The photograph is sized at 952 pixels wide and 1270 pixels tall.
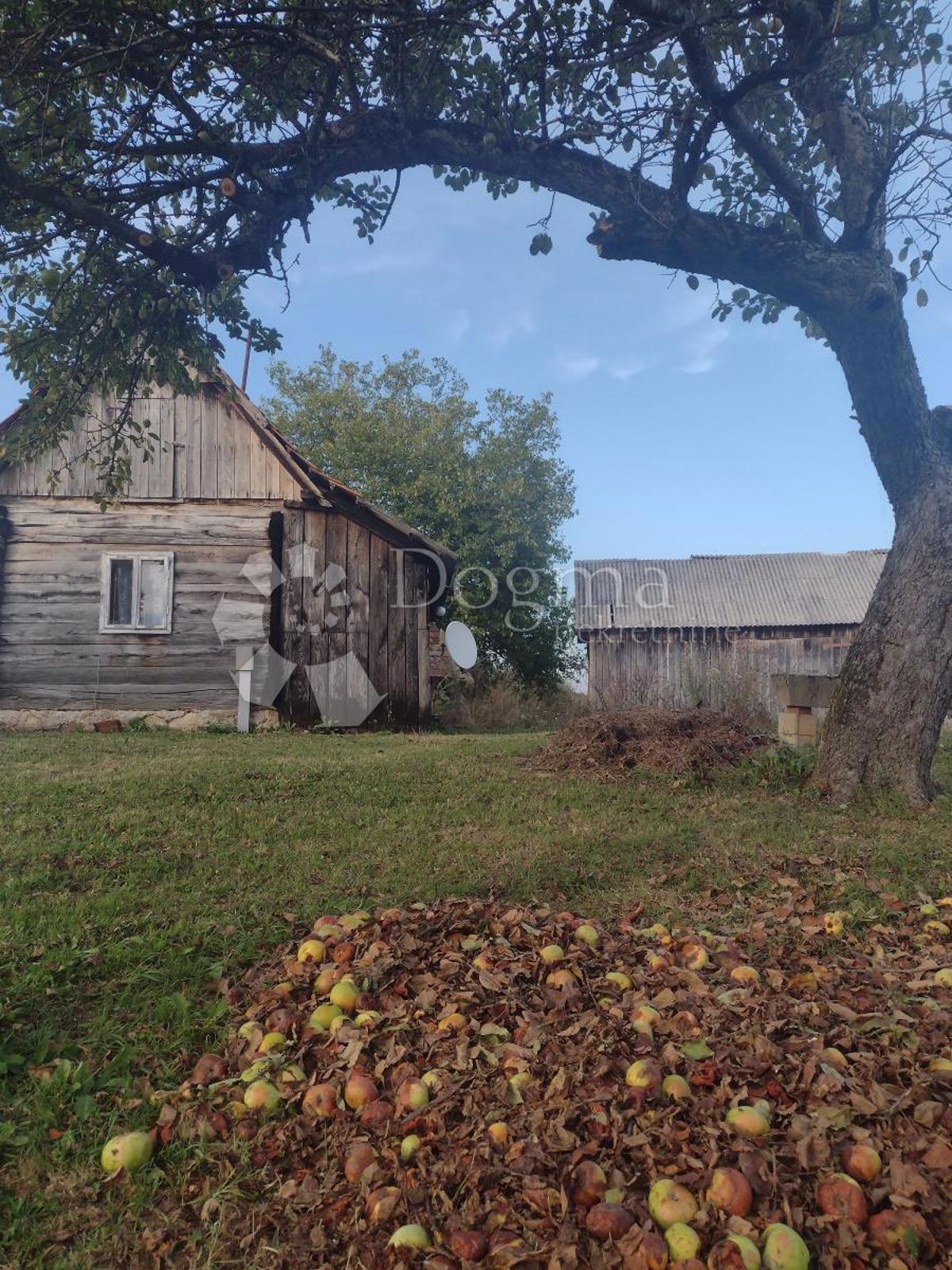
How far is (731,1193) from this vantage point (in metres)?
2.05

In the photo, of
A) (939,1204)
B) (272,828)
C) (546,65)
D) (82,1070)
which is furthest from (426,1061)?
(546,65)

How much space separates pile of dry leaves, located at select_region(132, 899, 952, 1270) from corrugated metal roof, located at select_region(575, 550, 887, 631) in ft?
59.4

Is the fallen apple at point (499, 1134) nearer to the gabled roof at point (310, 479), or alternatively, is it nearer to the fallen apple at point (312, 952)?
the fallen apple at point (312, 952)

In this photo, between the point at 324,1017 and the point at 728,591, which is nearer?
the point at 324,1017

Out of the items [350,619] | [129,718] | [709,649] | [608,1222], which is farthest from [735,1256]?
[709,649]

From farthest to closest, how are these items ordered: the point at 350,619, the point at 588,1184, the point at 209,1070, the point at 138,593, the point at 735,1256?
the point at 350,619 < the point at 138,593 < the point at 209,1070 < the point at 588,1184 < the point at 735,1256

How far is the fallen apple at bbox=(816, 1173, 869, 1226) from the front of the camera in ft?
6.66

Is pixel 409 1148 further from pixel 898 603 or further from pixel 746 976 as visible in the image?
pixel 898 603

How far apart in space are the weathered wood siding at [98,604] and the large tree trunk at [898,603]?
8472 millimetres

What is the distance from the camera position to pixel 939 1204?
204 centimetres

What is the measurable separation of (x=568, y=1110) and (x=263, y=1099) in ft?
3.15

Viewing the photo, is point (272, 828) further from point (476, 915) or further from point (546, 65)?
point (546, 65)

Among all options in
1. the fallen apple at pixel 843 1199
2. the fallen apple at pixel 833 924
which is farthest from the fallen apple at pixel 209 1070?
the fallen apple at pixel 833 924

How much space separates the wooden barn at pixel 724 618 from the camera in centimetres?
2058
